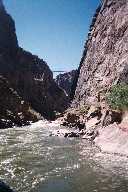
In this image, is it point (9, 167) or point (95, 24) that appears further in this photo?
point (95, 24)

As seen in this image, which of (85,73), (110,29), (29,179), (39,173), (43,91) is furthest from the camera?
(43,91)

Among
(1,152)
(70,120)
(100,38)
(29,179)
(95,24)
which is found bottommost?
(29,179)

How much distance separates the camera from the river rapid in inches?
1030

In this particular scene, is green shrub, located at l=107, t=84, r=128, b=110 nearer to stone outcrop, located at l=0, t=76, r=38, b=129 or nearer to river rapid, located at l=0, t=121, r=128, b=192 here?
river rapid, located at l=0, t=121, r=128, b=192

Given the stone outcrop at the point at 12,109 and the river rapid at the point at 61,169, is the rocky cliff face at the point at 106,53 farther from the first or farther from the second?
the river rapid at the point at 61,169

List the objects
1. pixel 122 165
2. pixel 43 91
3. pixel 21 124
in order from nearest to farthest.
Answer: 1. pixel 122 165
2. pixel 21 124
3. pixel 43 91

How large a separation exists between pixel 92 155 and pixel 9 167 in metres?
11.1

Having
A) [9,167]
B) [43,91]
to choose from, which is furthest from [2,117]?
[43,91]

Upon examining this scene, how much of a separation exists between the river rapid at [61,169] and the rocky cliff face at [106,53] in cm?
5303

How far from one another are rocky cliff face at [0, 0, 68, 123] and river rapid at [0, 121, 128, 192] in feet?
351

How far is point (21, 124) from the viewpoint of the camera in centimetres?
9494

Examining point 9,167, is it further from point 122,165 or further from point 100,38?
point 100,38

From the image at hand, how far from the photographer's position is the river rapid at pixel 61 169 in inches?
1030

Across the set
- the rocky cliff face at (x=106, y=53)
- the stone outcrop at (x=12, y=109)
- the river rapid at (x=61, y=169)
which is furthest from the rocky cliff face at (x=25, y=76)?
the river rapid at (x=61, y=169)
